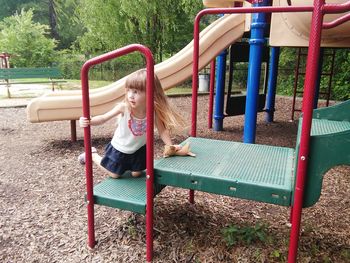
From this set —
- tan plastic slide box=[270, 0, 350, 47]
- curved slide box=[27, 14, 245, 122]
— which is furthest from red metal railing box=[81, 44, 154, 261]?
curved slide box=[27, 14, 245, 122]

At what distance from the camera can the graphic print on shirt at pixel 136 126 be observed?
7.82ft

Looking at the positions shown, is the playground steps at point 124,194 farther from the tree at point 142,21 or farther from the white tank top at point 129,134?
the tree at point 142,21

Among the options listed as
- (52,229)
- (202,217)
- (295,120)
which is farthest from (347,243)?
(295,120)

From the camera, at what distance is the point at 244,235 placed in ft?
7.55

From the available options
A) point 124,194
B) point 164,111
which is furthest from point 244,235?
point 164,111

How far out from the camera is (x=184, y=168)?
202 cm

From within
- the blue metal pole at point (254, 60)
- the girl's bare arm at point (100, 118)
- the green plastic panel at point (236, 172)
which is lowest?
the green plastic panel at point (236, 172)

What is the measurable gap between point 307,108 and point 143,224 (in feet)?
4.91

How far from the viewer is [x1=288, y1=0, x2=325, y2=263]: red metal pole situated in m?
1.53

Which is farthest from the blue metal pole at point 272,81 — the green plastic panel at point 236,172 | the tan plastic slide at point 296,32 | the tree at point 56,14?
the tree at point 56,14

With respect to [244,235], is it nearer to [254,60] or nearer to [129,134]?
[129,134]

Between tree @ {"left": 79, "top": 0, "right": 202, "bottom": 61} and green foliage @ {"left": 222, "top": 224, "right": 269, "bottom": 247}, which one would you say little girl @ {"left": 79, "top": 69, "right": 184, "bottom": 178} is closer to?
green foliage @ {"left": 222, "top": 224, "right": 269, "bottom": 247}

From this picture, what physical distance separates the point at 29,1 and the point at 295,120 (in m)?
35.2

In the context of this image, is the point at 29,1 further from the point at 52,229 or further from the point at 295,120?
the point at 52,229
